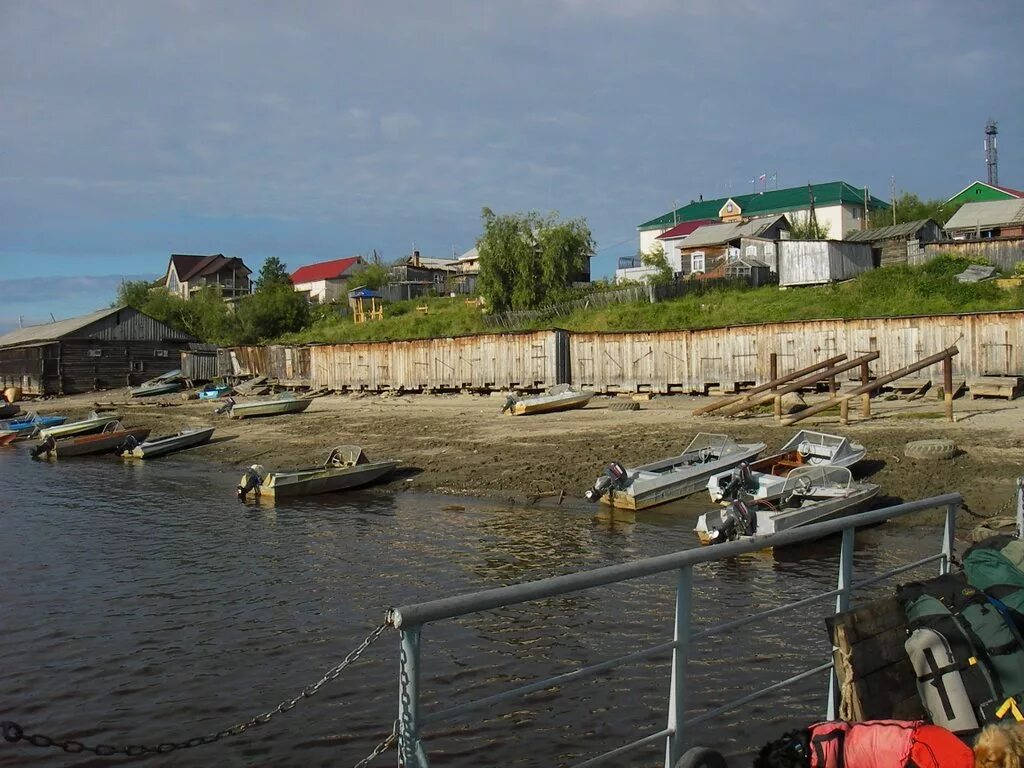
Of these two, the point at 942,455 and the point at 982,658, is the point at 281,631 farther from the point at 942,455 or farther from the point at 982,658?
the point at 942,455

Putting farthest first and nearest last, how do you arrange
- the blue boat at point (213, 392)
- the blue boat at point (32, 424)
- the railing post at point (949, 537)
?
the blue boat at point (213, 392) → the blue boat at point (32, 424) → the railing post at point (949, 537)

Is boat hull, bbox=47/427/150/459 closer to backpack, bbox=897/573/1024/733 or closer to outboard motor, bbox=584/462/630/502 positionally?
outboard motor, bbox=584/462/630/502

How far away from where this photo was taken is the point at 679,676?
15.6 ft

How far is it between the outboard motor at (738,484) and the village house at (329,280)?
83126 millimetres

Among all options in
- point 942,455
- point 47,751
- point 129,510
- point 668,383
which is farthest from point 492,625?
point 668,383

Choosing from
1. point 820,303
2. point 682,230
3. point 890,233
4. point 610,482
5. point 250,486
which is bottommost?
point 250,486

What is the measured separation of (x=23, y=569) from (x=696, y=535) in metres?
12.7

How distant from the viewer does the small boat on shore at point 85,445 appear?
36562 millimetres

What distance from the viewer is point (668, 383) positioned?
3719 centimetres

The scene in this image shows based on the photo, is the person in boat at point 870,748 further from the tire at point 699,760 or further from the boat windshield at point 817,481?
the boat windshield at point 817,481

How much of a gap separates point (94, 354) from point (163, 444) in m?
33.5

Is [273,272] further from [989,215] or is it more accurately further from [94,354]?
[989,215]

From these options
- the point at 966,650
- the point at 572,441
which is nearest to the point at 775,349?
the point at 572,441

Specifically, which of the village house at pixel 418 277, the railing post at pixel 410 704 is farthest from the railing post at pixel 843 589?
the village house at pixel 418 277
